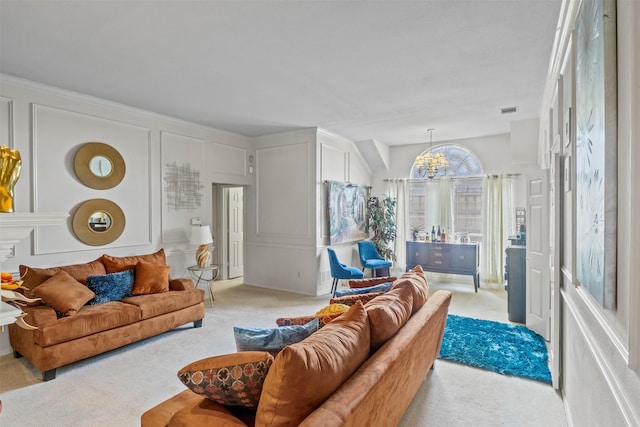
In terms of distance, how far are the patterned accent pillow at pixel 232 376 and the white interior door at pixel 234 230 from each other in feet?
18.4

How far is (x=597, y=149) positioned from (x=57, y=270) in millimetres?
4251

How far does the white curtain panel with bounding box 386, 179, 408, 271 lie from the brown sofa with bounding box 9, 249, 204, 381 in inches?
170

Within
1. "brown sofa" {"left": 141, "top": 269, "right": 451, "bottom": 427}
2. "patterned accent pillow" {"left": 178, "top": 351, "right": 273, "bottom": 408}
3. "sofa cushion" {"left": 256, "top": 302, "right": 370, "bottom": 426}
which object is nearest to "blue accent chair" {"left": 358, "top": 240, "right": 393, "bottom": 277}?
"brown sofa" {"left": 141, "top": 269, "right": 451, "bottom": 427}

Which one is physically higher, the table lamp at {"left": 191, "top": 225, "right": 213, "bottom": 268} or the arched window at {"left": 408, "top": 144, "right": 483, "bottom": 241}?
the arched window at {"left": 408, "top": 144, "right": 483, "bottom": 241}

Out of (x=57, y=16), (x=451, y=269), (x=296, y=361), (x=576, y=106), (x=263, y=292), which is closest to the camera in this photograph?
(x=296, y=361)

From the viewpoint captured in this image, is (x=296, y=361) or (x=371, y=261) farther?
(x=371, y=261)

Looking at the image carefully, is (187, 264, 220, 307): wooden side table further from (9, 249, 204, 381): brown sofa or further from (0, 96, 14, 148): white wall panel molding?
(0, 96, 14, 148): white wall panel molding

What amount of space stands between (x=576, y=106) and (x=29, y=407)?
3905 millimetres

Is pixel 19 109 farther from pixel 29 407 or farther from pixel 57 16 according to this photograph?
pixel 29 407

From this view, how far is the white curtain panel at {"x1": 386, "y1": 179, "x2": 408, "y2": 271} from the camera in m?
7.11

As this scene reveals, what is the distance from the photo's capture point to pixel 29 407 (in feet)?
8.04

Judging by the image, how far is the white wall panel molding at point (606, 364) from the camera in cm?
96

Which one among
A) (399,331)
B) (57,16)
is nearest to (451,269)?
(399,331)

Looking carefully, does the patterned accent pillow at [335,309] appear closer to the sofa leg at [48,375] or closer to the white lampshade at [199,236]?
the sofa leg at [48,375]
